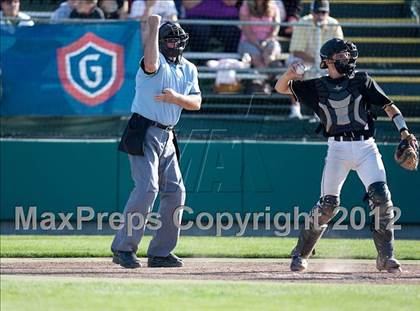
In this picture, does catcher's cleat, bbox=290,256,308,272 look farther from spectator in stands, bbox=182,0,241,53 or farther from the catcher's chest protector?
spectator in stands, bbox=182,0,241,53

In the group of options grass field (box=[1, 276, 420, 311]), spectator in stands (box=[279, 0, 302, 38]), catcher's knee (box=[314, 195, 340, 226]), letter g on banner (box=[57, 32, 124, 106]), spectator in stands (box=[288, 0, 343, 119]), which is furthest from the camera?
spectator in stands (box=[279, 0, 302, 38])

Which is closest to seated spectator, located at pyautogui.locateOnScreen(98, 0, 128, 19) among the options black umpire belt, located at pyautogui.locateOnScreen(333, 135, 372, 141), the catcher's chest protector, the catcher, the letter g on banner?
the letter g on banner

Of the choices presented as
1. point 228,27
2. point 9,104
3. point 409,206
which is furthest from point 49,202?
point 409,206

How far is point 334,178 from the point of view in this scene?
9586 millimetres

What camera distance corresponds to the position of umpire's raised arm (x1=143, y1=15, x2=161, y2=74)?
9195mm

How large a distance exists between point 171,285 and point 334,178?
210cm

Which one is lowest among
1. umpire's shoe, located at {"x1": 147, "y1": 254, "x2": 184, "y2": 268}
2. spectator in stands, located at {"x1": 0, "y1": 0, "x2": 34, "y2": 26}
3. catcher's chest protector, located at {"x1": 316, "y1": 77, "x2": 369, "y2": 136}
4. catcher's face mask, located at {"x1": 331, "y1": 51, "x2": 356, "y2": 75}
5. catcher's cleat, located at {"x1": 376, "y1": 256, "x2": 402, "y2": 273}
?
umpire's shoe, located at {"x1": 147, "y1": 254, "x2": 184, "y2": 268}

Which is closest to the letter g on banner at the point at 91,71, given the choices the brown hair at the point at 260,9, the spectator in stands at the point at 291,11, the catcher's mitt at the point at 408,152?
the brown hair at the point at 260,9

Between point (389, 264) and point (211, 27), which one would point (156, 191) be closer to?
point (389, 264)

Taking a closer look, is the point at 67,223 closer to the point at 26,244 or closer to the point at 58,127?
the point at 58,127

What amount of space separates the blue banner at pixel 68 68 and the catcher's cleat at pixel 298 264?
201 inches

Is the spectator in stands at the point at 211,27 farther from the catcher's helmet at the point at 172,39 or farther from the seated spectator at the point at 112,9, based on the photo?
the catcher's helmet at the point at 172,39

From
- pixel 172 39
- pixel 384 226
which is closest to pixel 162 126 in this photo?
pixel 172 39

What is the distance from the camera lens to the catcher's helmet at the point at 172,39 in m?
9.59
